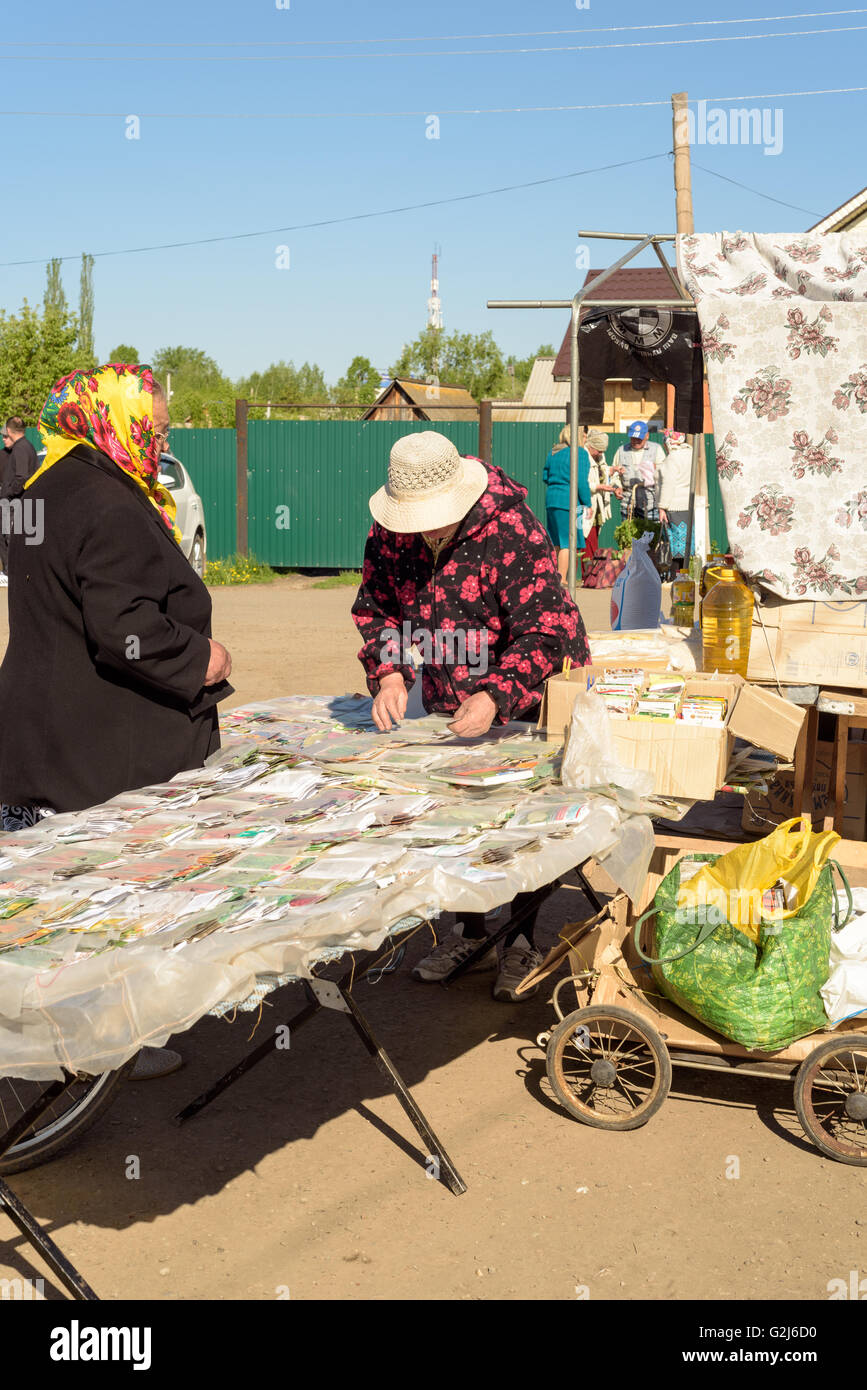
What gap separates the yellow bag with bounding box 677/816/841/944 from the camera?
10.3 feet

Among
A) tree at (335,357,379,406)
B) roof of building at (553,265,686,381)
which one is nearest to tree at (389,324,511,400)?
tree at (335,357,379,406)

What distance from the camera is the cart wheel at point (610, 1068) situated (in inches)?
125

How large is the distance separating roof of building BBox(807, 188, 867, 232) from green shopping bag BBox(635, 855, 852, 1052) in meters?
22.9

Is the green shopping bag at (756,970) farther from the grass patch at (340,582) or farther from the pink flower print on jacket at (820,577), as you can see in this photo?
the grass patch at (340,582)

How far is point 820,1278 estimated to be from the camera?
2635mm

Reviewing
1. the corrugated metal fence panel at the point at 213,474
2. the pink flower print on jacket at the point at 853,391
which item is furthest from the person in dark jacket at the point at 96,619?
the corrugated metal fence panel at the point at 213,474

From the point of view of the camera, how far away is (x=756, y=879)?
324cm

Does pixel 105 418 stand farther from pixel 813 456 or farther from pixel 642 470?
pixel 642 470

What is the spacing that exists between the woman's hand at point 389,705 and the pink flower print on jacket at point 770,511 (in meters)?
1.32

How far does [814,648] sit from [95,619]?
227cm

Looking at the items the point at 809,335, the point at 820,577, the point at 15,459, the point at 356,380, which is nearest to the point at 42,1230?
the point at 820,577
